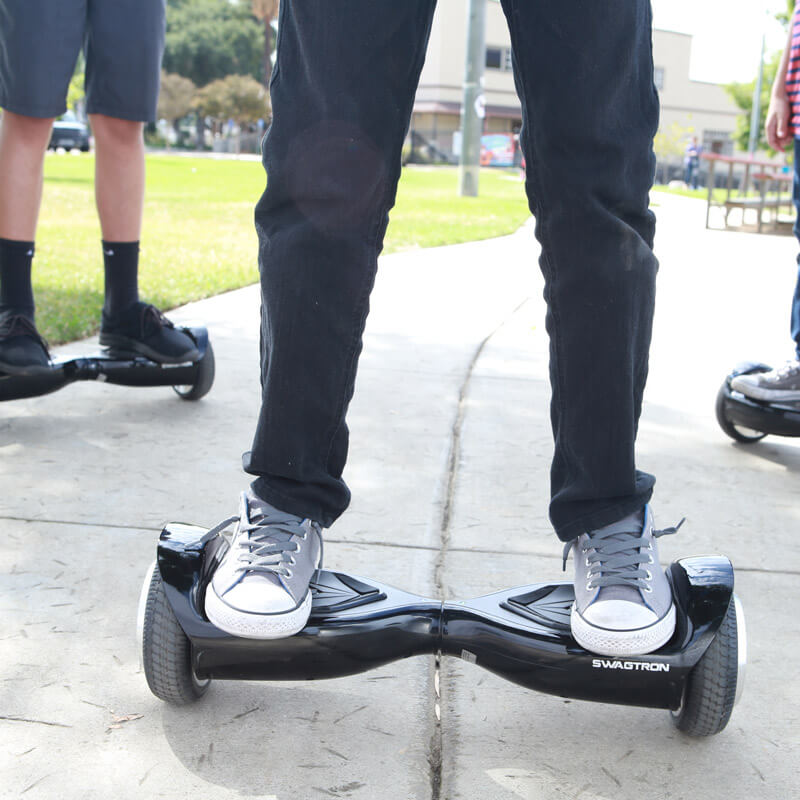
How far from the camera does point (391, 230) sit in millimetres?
9172

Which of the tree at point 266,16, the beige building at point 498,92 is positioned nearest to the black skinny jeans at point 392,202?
the tree at point 266,16

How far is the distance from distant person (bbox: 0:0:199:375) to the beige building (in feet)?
172

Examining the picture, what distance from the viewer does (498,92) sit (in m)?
62.8

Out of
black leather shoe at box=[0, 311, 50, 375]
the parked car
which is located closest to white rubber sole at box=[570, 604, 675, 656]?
black leather shoe at box=[0, 311, 50, 375]

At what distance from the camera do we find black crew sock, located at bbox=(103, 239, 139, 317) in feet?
9.74

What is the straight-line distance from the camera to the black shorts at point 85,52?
8.61 feet

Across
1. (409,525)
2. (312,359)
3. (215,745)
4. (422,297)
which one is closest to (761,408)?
(409,525)

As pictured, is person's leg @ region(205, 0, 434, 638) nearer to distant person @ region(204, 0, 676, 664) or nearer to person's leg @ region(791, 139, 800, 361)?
distant person @ region(204, 0, 676, 664)

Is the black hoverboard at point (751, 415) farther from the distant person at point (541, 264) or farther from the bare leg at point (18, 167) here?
the bare leg at point (18, 167)

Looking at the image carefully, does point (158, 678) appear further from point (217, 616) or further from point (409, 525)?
point (409, 525)

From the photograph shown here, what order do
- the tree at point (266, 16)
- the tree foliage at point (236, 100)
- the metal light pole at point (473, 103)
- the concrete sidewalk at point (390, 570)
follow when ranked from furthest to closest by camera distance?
the tree foliage at point (236, 100) → the tree at point (266, 16) → the metal light pole at point (473, 103) → the concrete sidewalk at point (390, 570)

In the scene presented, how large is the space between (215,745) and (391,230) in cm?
809

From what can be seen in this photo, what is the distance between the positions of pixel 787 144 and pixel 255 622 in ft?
8.60

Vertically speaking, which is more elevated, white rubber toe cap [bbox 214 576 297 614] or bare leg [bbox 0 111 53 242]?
bare leg [bbox 0 111 53 242]
